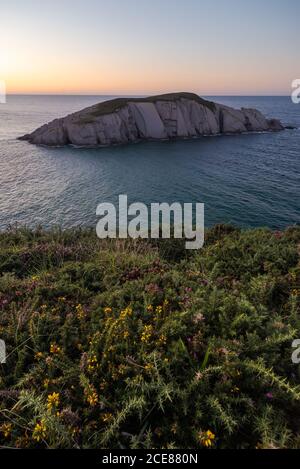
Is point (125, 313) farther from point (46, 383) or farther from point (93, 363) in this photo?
point (46, 383)

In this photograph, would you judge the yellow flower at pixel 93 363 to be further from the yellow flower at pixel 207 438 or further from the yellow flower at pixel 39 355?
the yellow flower at pixel 207 438

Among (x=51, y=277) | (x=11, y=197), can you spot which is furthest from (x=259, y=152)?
(x=51, y=277)

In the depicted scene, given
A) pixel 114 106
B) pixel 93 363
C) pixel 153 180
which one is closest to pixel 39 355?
pixel 93 363

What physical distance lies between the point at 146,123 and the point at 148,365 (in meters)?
73.1

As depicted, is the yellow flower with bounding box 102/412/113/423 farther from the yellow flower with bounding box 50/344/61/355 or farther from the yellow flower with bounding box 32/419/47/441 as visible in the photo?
the yellow flower with bounding box 50/344/61/355

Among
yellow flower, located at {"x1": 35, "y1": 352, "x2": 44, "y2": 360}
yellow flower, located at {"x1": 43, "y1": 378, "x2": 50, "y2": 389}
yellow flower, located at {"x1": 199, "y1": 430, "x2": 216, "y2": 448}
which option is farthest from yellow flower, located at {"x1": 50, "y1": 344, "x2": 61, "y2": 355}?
yellow flower, located at {"x1": 199, "y1": 430, "x2": 216, "y2": 448}

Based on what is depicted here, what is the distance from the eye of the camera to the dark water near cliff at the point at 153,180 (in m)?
29.8

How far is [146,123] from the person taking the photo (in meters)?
70.6

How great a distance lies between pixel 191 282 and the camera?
7.04 meters

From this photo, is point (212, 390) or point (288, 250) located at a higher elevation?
point (288, 250)

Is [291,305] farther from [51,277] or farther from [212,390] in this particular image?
[51,277]

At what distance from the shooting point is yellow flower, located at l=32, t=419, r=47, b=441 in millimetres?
3508

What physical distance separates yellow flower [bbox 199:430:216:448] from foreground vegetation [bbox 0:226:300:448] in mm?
13
